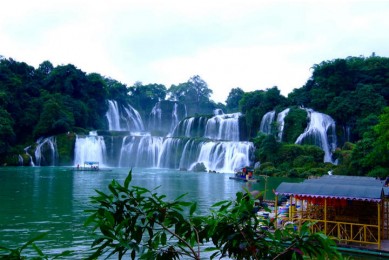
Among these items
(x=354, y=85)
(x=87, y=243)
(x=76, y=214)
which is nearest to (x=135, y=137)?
(x=354, y=85)

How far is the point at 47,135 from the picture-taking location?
5012cm

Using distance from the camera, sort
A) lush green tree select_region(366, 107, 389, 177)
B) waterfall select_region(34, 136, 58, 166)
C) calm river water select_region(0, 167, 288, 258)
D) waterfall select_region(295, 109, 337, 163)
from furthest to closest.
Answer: waterfall select_region(34, 136, 58, 166) < waterfall select_region(295, 109, 337, 163) < lush green tree select_region(366, 107, 389, 177) < calm river water select_region(0, 167, 288, 258)

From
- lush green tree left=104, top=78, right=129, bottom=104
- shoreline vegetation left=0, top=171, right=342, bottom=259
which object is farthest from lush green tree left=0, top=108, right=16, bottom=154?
shoreline vegetation left=0, top=171, right=342, bottom=259

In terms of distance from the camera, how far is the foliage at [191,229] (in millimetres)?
2035

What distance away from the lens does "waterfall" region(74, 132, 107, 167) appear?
159 ft

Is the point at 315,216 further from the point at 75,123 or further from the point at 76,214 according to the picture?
the point at 75,123

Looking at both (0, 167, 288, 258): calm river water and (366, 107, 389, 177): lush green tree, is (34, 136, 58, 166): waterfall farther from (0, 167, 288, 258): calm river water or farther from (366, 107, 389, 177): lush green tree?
(366, 107, 389, 177): lush green tree

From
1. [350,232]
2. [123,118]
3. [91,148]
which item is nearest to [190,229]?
[350,232]

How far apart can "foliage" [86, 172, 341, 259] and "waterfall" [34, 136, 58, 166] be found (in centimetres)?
4844

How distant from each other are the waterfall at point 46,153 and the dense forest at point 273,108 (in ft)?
6.03

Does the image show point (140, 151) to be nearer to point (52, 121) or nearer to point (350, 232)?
point (52, 121)

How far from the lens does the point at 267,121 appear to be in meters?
46.9

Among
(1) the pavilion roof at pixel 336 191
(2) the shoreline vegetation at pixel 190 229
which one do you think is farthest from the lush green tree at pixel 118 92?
(2) the shoreline vegetation at pixel 190 229

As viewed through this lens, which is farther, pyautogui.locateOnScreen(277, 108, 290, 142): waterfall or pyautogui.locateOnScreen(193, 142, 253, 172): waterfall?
pyautogui.locateOnScreen(277, 108, 290, 142): waterfall
